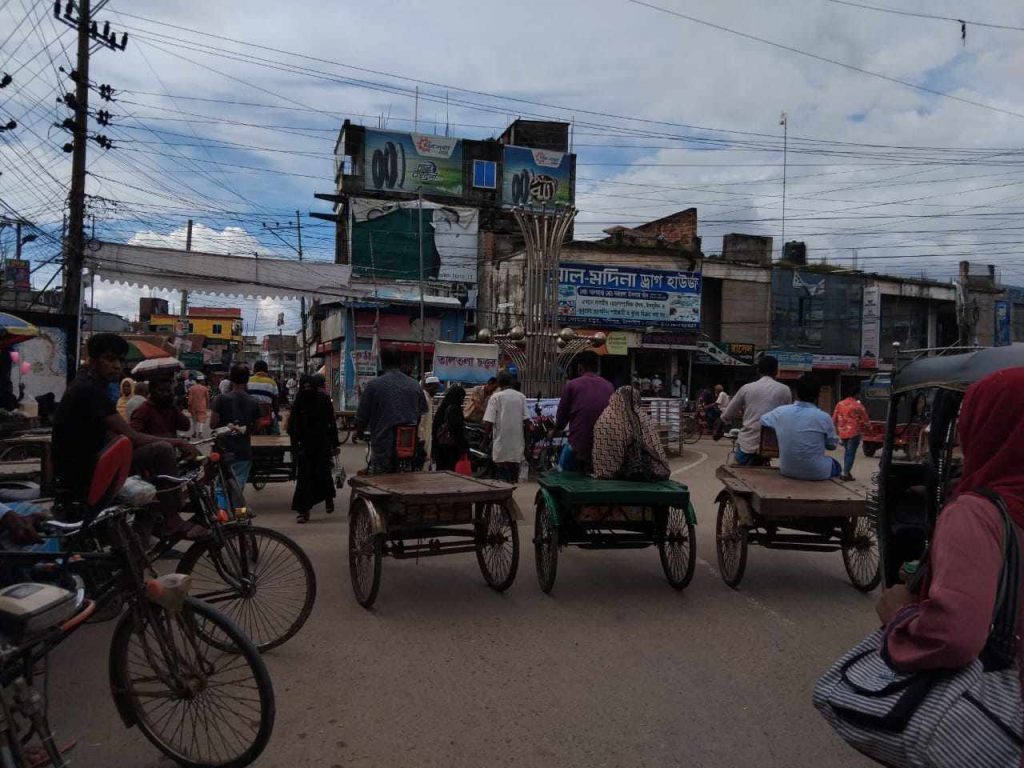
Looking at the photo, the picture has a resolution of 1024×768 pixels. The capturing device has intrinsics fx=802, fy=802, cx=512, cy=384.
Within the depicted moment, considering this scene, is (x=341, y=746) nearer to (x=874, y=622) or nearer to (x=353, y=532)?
(x=353, y=532)

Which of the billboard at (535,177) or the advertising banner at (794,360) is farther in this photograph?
the billboard at (535,177)

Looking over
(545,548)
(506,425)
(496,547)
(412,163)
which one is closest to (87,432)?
(496,547)

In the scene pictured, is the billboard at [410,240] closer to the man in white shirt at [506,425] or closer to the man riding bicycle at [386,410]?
the man in white shirt at [506,425]

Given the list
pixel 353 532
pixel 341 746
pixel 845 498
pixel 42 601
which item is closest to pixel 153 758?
pixel 341 746

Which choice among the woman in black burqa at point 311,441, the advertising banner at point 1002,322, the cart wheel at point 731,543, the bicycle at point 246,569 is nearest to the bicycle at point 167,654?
the bicycle at point 246,569

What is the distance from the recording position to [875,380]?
65.6 feet

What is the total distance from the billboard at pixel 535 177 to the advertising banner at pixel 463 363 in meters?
20.9

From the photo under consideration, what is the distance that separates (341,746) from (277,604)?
140 centimetres

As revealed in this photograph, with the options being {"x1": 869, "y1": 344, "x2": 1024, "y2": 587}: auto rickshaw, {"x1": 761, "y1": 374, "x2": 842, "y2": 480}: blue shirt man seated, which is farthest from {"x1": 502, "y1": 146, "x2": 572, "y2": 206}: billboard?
{"x1": 869, "y1": 344, "x2": 1024, "y2": 587}: auto rickshaw

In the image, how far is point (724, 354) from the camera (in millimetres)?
32219

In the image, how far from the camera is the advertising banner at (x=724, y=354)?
32.0m

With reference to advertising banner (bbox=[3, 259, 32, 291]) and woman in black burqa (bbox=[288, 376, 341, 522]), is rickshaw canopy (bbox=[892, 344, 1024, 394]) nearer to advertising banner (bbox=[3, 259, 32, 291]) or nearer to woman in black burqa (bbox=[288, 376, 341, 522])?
woman in black burqa (bbox=[288, 376, 341, 522])

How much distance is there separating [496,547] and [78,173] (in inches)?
670

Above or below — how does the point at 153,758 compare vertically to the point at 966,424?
below
